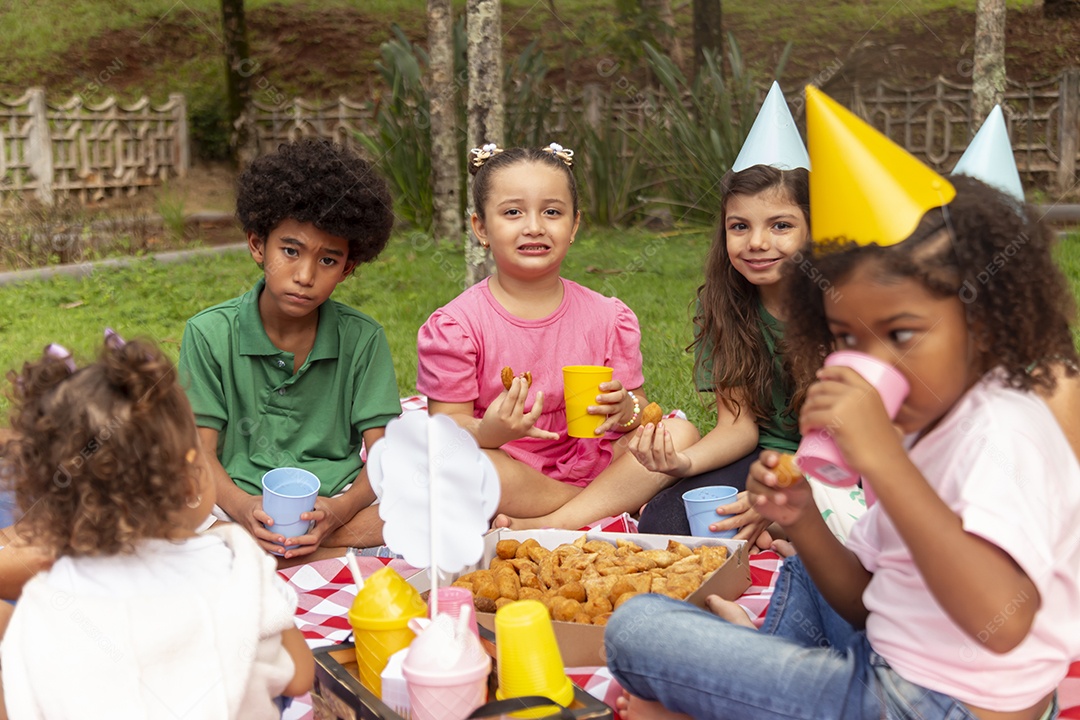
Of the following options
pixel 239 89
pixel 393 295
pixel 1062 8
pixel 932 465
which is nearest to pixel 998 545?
pixel 932 465

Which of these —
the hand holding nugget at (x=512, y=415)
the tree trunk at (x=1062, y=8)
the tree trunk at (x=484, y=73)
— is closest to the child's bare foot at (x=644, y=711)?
the hand holding nugget at (x=512, y=415)

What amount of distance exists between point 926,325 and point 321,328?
195 cm

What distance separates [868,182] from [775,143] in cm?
144

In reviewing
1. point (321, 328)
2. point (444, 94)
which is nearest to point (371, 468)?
point (321, 328)

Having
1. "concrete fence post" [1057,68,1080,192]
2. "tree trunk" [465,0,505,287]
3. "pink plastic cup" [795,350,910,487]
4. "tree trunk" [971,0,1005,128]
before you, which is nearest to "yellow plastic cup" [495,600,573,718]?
"pink plastic cup" [795,350,910,487]

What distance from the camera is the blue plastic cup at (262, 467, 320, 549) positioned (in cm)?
264

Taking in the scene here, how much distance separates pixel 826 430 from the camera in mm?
1488

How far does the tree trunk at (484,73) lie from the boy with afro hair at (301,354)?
298 centimetres

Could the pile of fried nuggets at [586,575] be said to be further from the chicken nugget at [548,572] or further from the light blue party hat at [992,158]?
→ the light blue party hat at [992,158]

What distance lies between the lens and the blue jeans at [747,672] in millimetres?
1670

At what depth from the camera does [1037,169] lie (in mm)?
12086

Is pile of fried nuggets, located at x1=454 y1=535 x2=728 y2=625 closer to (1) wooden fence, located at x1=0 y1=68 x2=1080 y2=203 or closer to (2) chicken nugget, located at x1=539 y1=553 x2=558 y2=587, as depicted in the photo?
(2) chicken nugget, located at x1=539 y1=553 x2=558 y2=587

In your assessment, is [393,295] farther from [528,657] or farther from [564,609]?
[528,657]

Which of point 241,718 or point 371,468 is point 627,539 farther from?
point 241,718
